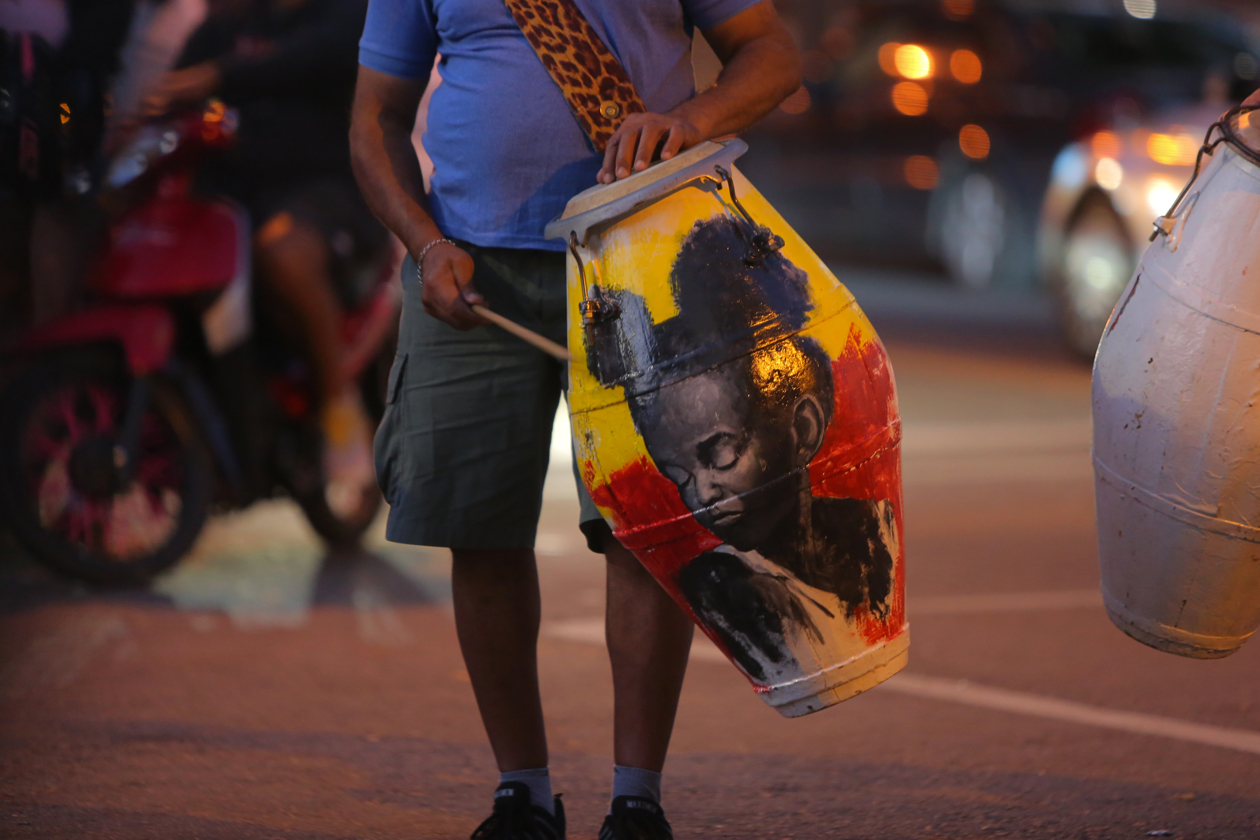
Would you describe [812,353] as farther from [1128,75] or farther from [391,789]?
[1128,75]

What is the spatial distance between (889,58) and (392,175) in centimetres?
1097

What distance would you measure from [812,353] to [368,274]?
352 centimetres

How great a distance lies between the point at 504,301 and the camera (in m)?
2.98

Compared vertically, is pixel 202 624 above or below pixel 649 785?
below

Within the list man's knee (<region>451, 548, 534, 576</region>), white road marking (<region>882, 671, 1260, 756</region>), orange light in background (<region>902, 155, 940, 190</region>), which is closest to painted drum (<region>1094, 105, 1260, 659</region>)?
man's knee (<region>451, 548, 534, 576</region>)

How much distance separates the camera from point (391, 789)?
11.8ft

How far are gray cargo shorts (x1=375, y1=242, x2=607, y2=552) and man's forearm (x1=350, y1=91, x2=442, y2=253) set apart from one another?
0.10 meters

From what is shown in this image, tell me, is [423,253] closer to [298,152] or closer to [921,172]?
[298,152]

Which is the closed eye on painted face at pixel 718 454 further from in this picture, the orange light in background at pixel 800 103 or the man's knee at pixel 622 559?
the orange light in background at pixel 800 103

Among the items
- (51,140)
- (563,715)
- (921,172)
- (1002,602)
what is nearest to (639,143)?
(563,715)

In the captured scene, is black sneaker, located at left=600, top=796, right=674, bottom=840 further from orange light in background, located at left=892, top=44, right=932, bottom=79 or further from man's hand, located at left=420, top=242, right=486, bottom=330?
orange light in background, located at left=892, top=44, right=932, bottom=79

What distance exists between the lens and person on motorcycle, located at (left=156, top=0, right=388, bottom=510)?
5.47 metres

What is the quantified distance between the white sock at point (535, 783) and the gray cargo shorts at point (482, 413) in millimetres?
421

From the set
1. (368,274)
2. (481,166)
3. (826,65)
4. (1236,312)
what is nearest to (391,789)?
(481,166)
